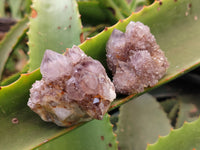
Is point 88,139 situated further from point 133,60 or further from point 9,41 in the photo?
point 9,41

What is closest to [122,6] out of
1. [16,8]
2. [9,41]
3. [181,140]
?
[9,41]

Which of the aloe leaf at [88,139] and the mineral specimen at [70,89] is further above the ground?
the mineral specimen at [70,89]

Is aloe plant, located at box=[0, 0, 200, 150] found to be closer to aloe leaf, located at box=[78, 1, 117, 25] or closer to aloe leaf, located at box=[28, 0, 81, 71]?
aloe leaf, located at box=[28, 0, 81, 71]

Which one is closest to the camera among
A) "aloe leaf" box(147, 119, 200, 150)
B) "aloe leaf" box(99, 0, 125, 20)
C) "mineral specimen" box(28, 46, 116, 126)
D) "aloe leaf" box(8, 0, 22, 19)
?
"mineral specimen" box(28, 46, 116, 126)

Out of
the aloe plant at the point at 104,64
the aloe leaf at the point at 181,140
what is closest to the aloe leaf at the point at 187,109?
the aloe plant at the point at 104,64

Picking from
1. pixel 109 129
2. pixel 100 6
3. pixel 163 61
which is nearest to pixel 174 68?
pixel 163 61

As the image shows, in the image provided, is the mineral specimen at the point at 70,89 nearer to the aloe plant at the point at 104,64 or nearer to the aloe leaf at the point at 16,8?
the aloe plant at the point at 104,64

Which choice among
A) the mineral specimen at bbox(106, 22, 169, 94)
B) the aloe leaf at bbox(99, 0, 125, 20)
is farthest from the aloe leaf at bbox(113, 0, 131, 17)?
the mineral specimen at bbox(106, 22, 169, 94)

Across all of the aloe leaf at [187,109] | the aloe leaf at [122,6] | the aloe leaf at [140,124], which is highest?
the aloe leaf at [122,6]
